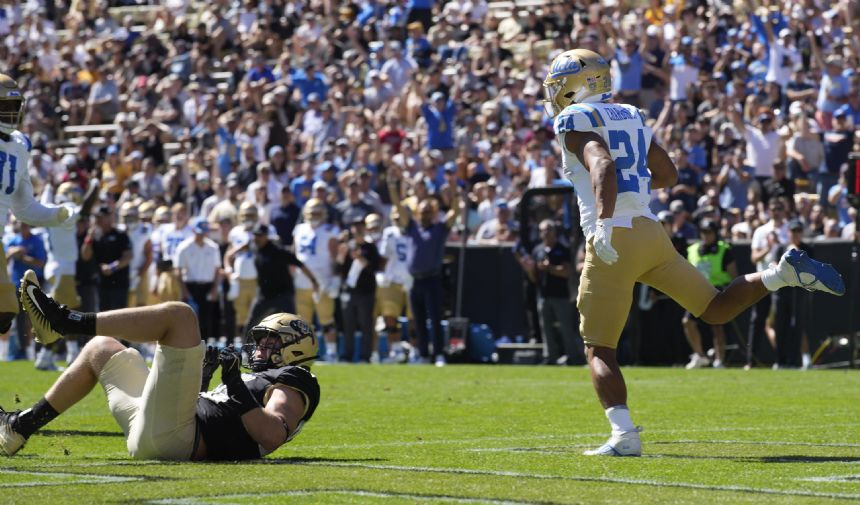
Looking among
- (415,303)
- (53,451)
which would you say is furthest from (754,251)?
(53,451)

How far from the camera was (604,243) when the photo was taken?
746 centimetres

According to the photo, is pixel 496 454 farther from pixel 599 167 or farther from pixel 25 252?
pixel 25 252

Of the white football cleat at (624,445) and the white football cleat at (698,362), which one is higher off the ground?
the white football cleat at (624,445)

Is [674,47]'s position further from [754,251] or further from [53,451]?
[53,451]

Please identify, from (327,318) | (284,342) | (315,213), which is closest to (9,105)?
(284,342)

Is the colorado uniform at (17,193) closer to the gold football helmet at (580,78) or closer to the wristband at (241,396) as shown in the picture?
the wristband at (241,396)

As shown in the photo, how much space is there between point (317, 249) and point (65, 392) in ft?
41.1

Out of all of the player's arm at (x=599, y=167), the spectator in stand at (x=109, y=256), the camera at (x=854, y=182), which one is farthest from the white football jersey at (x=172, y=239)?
the player's arm at (x=599, y=167)

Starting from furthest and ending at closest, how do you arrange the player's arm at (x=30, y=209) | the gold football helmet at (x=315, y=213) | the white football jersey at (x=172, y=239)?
1. the white football jersey at (x=172, y=239)
2. the gold football helmet at (x=315, y=213)
3. the player's arm at (x=30, y=209)

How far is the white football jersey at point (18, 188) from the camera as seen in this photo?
9.55 m

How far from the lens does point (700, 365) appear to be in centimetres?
1789

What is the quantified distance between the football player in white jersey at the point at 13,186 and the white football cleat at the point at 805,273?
174 inches

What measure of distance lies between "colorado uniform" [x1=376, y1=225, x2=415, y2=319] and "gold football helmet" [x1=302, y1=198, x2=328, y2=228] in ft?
2.63

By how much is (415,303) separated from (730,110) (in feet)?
15.1
